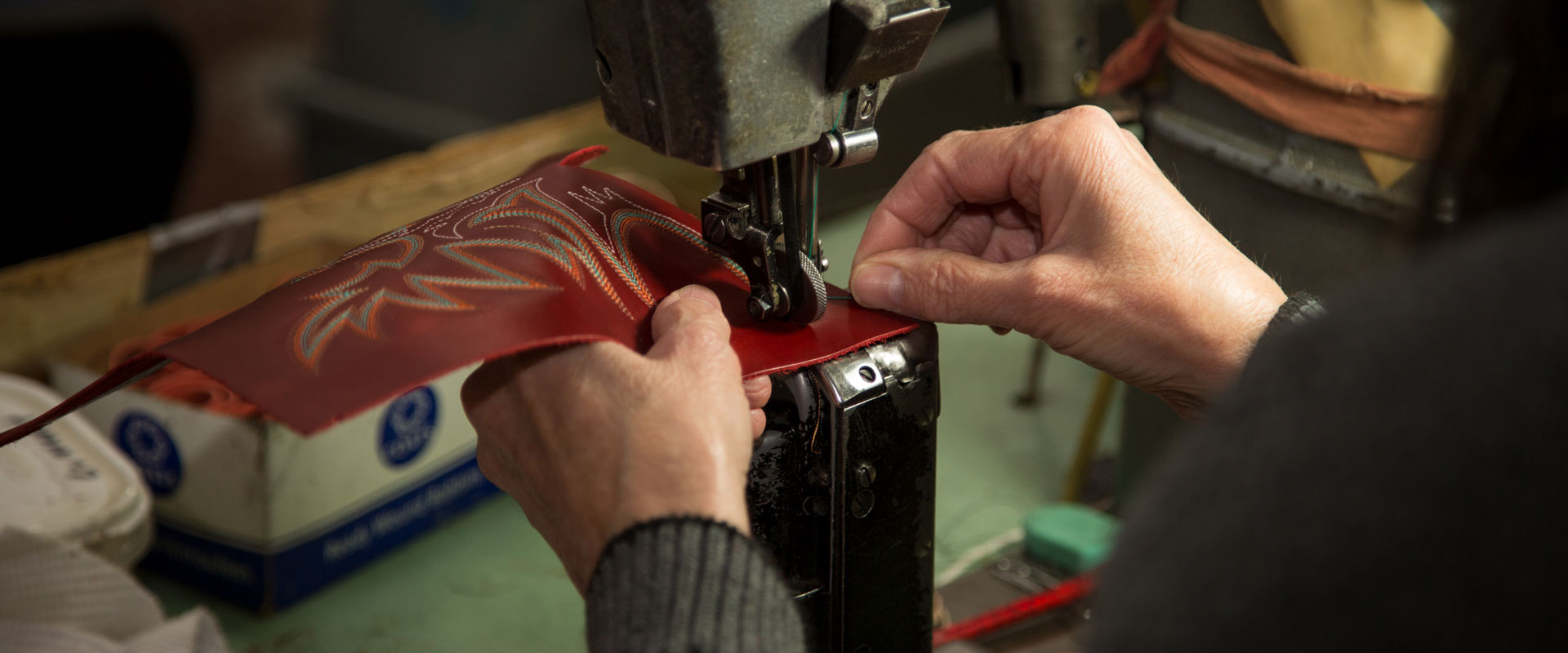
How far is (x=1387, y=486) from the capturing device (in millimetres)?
384

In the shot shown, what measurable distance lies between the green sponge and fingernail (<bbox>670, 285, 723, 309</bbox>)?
2.55ft

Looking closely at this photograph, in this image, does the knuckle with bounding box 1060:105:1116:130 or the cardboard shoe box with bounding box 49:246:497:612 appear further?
the cardboard shoe box with bounding box 49:246:497:612

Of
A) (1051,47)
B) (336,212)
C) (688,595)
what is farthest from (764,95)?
(336,212)

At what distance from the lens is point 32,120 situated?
1.99 m

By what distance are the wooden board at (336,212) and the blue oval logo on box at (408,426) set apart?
47cm

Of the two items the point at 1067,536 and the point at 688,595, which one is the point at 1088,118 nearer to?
the point at 688,595

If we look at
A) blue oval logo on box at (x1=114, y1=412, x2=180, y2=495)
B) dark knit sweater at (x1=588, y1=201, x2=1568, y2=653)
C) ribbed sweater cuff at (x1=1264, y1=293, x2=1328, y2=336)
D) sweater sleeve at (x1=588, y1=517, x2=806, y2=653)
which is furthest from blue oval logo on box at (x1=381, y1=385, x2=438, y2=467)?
dark knit sweater at (x1=588, y1=201, x2=1568, y2=653)

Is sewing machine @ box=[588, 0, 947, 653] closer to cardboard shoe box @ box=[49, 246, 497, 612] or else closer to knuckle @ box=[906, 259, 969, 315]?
knuckle @ box=[906, 259, 969, 315]

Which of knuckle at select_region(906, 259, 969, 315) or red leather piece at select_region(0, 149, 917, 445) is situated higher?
red leather piece at select_region(0, 149, 917, 445)

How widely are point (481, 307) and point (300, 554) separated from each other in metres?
0.92

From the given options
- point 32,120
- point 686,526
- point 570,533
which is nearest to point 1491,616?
point 686,526

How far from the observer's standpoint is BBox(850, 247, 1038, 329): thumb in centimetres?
92

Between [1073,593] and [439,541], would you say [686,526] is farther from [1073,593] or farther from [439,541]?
[439,541]

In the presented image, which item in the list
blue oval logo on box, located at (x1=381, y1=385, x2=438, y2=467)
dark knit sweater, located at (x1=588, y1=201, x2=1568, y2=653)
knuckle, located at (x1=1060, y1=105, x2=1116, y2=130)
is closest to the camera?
dark knit sweater, located at (x1=588, y1=201, x2=1568, y2=653)
